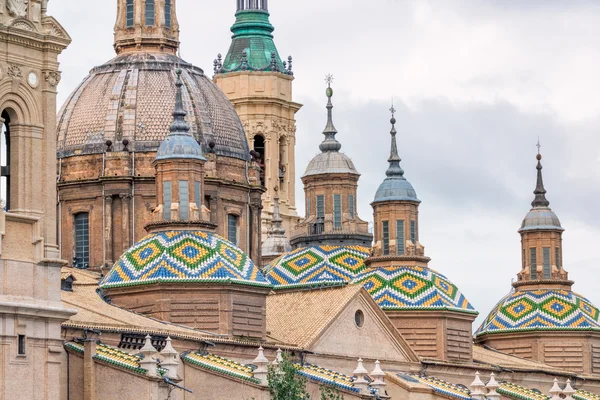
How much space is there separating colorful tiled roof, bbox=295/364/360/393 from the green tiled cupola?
49709 mm

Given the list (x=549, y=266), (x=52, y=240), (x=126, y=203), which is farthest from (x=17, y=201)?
(x=549, y=266)

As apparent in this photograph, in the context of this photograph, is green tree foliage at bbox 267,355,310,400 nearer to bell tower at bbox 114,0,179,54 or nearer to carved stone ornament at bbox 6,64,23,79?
carved stone ornament at bbox 6,64,23,79

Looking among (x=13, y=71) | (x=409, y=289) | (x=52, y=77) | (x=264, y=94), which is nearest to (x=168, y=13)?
(x=409, y=289)

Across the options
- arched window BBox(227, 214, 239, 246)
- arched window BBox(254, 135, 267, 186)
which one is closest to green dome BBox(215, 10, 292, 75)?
arched window BBox(254, 135, 267, 186)

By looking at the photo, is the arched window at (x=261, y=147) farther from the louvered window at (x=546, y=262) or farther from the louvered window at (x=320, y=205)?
the louvered window at (x=320, y=205)

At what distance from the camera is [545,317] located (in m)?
109

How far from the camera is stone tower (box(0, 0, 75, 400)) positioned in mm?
61750

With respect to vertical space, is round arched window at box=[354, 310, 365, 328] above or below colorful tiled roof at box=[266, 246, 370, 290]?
below

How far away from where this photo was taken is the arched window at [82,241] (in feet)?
310

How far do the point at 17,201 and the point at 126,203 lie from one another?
→ 32.2 m

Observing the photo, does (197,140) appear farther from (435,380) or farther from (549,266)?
(549,266)

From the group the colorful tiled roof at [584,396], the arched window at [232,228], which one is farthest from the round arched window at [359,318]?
the colorful tiled roof at [584,396]

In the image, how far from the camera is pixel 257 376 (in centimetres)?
7625

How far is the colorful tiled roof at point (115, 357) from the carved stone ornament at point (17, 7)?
12.4m
